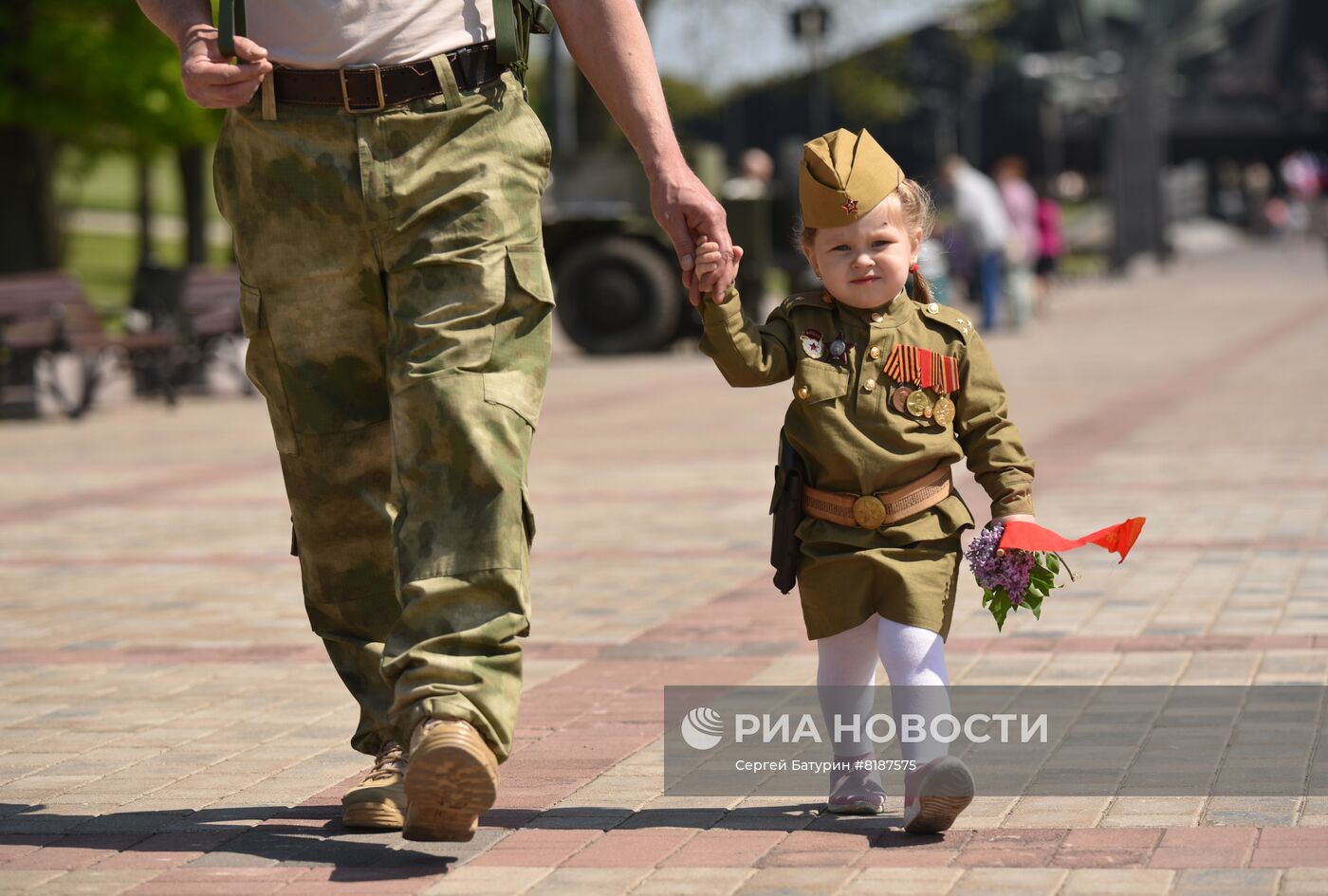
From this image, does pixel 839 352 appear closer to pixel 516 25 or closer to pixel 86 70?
pixel 516 25

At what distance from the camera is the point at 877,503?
3.78 metres

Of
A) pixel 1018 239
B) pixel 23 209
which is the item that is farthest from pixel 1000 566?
pixel 23 209

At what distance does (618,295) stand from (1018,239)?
5.30 metres

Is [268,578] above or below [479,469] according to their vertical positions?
below

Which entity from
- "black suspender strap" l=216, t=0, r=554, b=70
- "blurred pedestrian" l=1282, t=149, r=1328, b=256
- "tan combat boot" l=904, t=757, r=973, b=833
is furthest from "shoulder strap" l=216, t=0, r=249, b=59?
"blurred pedestrian" l=1282, t=149, r=1328, b=256

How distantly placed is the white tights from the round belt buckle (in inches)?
6.8

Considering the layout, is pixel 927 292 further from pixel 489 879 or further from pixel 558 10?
pixel 489 879

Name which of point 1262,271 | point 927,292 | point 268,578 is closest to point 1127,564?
point 268,578

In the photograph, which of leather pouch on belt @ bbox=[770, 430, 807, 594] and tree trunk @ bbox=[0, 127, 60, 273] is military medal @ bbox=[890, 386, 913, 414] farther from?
tree trunk @ bbox=[0, 127, 60, 273]

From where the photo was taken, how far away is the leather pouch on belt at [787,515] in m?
3.85

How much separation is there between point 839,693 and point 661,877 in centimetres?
55

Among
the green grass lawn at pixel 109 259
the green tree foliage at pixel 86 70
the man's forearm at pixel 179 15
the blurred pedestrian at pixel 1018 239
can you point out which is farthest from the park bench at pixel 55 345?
the green grass lawn at pixel 109 259

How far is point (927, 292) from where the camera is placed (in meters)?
4.02

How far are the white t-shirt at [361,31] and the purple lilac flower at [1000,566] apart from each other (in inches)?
47.8
